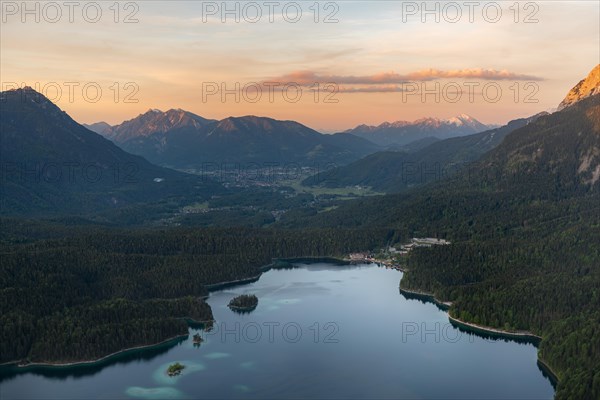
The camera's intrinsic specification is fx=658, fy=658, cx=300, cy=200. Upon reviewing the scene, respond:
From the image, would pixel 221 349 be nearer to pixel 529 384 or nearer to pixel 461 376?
pixel 461 376

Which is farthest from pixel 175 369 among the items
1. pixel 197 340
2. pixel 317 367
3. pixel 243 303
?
pixel 243 303

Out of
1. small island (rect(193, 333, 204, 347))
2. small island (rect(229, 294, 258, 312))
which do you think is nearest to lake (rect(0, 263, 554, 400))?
small island (rect(193, 333, 204, 347))

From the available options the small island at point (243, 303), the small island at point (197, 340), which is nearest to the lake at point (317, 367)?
the small island at point (197, 340)

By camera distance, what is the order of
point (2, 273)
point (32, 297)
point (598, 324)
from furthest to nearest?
point (2, 273) → point (32, 297) → point (598, 324)

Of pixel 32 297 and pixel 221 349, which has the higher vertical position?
pixel 32 297

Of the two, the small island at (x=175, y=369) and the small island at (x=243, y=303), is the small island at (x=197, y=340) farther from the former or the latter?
the small island at (x=243, y=303)

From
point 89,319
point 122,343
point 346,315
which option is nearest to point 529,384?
point 346,315
